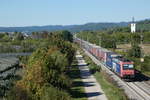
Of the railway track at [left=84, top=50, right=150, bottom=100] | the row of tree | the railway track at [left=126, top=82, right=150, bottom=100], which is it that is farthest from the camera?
the railway track at [left=126, top=82, right=150, bottom=100]

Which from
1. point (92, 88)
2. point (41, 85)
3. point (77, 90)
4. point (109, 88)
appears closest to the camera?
point (41, 85)

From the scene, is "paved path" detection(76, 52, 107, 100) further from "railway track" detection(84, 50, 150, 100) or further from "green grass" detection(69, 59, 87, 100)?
"railway track" detection(84, 50, 150, 100)

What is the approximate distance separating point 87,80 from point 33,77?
2494cm

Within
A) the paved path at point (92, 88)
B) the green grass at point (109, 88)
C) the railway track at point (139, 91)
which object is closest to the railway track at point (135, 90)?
the railway track at point (139, 91)

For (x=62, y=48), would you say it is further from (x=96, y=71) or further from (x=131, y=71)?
(x=131, y=71)

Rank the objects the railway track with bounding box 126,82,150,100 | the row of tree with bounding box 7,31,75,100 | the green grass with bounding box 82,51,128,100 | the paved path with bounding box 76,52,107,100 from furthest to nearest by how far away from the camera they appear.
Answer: the railway track with bounding box 126,82,150,100, the paved path with bounding box 76,52,107,100, the green grass with bounding box 82,51,128,100, the row of tree with bounding box 7,31,75,100

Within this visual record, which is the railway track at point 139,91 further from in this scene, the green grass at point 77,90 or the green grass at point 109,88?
the green grass at point 77,90

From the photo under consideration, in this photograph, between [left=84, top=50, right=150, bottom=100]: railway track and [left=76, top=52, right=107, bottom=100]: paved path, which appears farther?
[left=84, top=50, right=150, bottom=100]: railway track

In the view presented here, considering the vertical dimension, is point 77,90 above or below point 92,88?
above

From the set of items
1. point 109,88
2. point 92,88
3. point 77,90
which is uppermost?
point 109,88

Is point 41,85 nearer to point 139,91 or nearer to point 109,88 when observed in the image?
point 109,88

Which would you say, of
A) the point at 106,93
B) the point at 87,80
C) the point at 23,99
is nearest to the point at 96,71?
the point at 87,80

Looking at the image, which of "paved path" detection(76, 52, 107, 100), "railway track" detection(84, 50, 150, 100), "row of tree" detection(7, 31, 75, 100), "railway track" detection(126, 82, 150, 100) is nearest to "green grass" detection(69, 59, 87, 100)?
"paved path" detection(76, 52, 107, 100)

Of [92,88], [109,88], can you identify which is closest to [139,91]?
[109,88]
